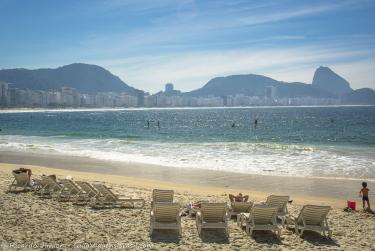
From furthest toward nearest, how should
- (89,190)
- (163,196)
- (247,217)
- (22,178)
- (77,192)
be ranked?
(22,178) < (77,192) < (89,190) < (163,196) < (247,217)

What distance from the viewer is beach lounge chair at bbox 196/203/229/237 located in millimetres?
9344

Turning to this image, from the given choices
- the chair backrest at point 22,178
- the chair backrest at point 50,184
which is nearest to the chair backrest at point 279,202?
the chair backrest at point 50,184

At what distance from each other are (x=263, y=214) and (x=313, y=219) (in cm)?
121

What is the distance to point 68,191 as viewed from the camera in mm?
13102

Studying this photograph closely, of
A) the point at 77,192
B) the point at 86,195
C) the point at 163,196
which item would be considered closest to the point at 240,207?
the point at 163,196

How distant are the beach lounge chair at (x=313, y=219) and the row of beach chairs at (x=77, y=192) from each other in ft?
15.4

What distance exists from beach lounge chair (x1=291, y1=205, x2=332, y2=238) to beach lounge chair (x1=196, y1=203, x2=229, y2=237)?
67.5 inches

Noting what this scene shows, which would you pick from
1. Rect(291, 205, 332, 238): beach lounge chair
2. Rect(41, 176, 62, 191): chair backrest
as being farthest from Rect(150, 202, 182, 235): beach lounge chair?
Rect(41, 176, 62, 191): chair backrest

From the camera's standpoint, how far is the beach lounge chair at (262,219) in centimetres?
918

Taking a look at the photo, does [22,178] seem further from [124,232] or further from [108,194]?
[124,232]

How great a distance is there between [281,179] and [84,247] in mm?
12890

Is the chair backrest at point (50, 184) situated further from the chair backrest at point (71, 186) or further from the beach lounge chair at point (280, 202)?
the beach lounge chair at point (280, 202)

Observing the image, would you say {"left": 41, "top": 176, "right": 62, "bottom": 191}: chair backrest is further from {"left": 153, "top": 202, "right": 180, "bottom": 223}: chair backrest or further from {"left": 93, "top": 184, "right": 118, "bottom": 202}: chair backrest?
{"left": 153, "top": 202, "right": 180, "bottom": 223}: chair backrest

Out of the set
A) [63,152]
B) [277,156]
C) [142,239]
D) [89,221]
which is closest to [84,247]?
[142,239]
